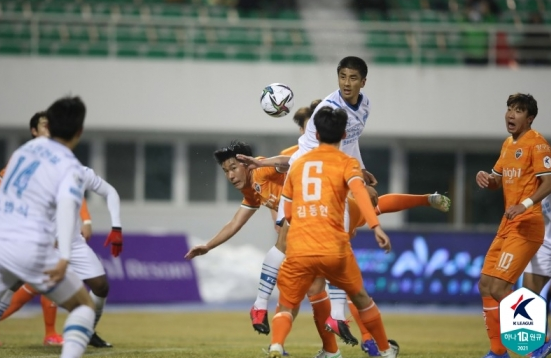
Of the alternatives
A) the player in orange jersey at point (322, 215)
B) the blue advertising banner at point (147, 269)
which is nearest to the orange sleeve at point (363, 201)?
the player in orange jersey at point (322, 215)

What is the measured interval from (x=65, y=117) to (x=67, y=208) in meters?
0.67

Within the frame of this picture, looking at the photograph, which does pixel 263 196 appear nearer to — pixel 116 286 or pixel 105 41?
pixel 116 286

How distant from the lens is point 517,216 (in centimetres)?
894

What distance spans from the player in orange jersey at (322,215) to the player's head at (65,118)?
1.78 metres

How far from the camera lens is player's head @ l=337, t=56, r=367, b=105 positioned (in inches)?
340

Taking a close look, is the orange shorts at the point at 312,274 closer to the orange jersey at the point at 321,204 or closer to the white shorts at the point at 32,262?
the orange jersey at the point at 321,204

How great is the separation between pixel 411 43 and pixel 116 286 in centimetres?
839

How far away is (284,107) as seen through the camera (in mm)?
9719

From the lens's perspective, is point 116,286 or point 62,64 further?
point 62,64

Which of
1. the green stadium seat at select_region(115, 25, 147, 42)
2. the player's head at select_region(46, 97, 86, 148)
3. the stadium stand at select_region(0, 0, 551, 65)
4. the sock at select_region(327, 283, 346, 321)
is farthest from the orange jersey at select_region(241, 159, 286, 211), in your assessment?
the green stadium seat at select_region(115, 25, 147, 42)

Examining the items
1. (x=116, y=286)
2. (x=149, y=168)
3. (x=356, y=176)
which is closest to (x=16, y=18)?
(x=149, y=168)

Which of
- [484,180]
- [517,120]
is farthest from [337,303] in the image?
[517,120]

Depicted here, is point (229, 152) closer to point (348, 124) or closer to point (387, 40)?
point (348, 124)

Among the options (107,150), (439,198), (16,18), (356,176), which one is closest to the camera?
(356,176)
